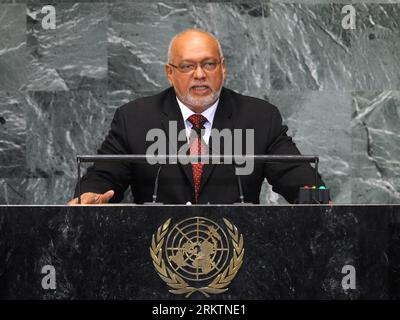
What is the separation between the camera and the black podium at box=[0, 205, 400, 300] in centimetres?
329

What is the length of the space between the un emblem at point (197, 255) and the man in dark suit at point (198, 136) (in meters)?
1.00

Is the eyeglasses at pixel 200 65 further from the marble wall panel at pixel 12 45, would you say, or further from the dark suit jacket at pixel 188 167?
the marble wall panel at pixel 12 45

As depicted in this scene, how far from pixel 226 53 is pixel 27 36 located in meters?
1.36

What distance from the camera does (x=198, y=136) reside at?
184 inches

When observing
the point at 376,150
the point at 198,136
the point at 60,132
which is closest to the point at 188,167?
the point at 198,136

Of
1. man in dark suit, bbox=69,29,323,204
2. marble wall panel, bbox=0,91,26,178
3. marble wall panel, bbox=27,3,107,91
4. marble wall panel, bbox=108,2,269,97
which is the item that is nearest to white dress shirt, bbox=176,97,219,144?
man in dark suit, bbox=69,29,323,204

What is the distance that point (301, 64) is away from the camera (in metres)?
6.24

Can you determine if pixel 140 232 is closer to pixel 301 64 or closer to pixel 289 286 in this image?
pixel 289 286

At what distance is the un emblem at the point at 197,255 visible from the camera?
129 inches

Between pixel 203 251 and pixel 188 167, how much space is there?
3.94 ft

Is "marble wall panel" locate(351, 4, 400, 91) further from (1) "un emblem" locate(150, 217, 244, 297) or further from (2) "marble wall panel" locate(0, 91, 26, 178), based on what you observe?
(1) "un emblem" locate(150, 217, 244, 297)

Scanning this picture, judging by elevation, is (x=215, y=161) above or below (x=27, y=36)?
below

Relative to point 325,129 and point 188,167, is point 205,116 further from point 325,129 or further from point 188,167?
point 325,129
